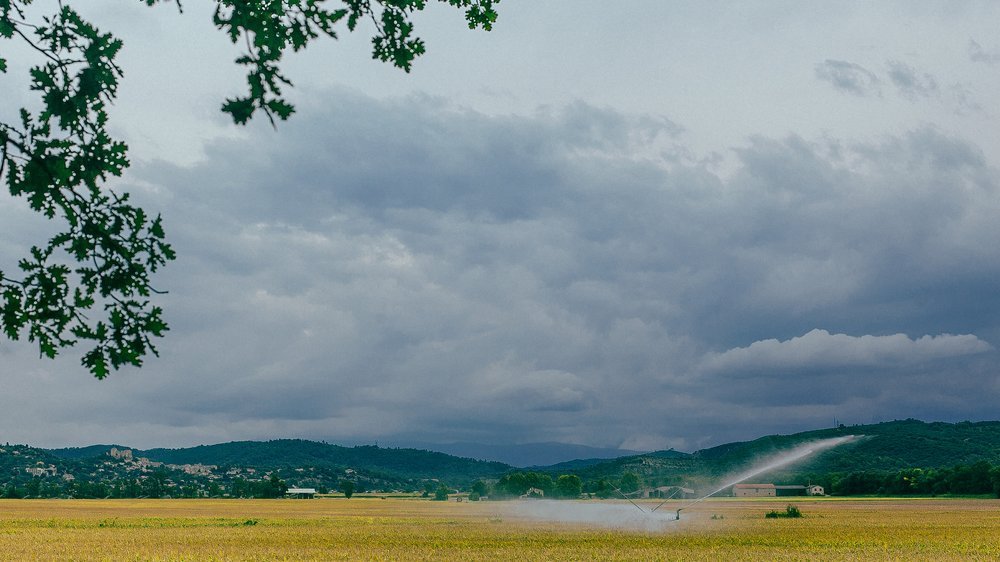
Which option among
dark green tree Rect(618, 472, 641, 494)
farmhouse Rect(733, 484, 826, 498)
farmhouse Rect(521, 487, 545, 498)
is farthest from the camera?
farmhouse Rect(733, 484, 826, 498)

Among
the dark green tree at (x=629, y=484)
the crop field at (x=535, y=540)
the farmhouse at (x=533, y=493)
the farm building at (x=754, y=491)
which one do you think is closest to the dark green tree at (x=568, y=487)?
the farmhouse at (x=533, y=493)

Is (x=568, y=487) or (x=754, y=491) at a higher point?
(x=568, y=487)

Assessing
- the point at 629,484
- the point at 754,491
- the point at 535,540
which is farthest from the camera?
the point at 754,491

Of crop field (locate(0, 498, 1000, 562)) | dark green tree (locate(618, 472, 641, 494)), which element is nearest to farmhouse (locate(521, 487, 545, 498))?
dark green tree (locate(618, 472, 641, 494))

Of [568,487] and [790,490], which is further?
[790,490]

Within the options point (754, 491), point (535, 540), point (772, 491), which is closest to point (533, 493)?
point (754, 491)

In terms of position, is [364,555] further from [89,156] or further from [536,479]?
[536,479]

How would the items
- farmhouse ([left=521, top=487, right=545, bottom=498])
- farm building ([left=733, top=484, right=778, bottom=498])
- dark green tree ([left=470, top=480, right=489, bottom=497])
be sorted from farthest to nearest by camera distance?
farm building ([left=733, top=484, right=778, bottom=498]), dark green tree ([left=470, top=480, right=489, bottom=497]), farmhouse ([left=521, top=487, right=545, bottom=498])

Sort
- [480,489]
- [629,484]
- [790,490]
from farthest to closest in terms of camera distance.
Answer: [790,490]
[480,489]
[629,484]

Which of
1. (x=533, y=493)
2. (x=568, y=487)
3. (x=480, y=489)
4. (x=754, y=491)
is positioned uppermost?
(x=568, y=487)

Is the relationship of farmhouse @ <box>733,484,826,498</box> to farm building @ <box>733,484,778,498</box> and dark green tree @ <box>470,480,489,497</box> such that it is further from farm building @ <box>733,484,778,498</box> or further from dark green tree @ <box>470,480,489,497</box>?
dark green tree @ <box>470,480,489,497</box>

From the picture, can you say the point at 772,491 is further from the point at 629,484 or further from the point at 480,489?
the point at 480,489

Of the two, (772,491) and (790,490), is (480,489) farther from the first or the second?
(772,491)

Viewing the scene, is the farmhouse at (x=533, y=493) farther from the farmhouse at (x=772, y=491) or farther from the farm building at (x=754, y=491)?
the farmhouse at (x=772, y=491)
